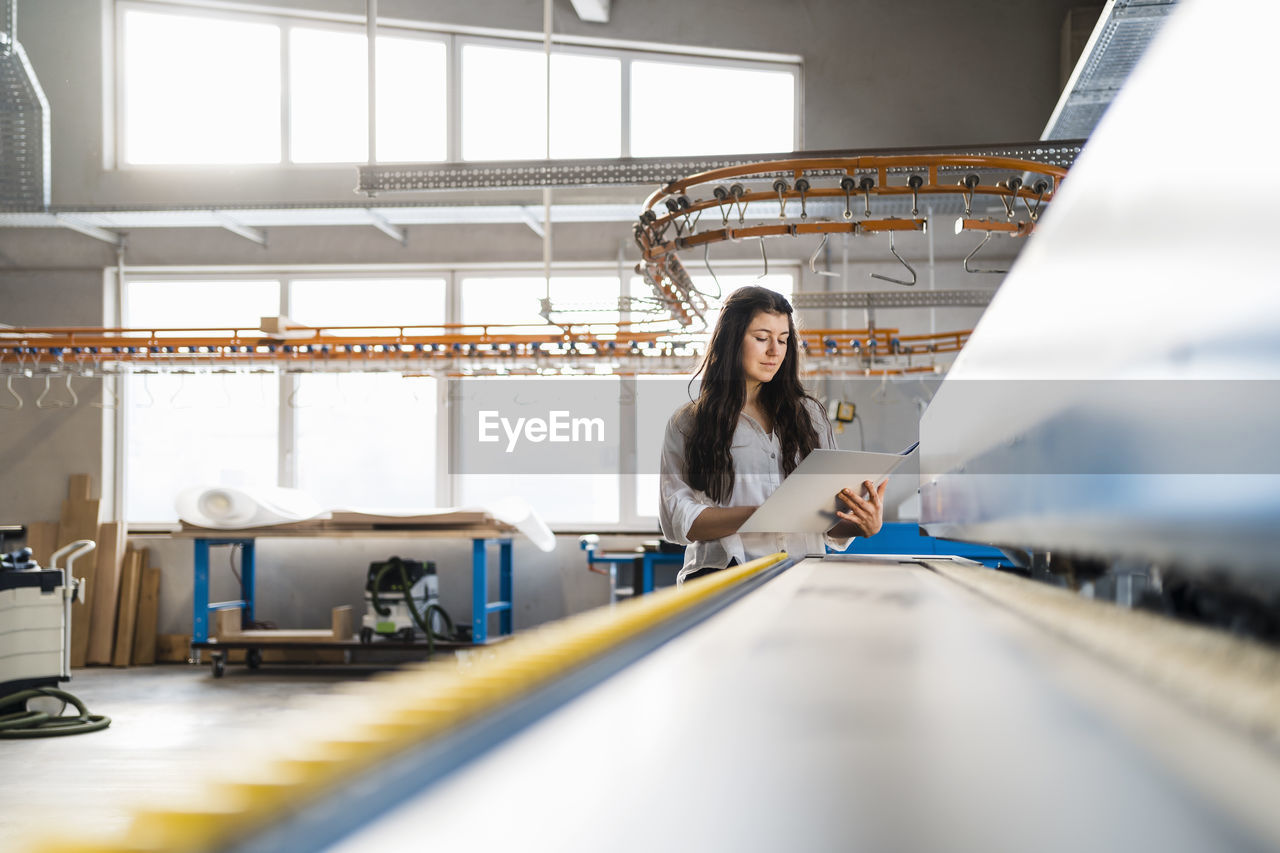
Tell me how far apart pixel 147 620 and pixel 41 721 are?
2.54 metres

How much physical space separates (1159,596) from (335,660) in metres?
6.14

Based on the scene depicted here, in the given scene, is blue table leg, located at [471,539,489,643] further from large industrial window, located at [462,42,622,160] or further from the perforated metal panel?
the perforated metal panel

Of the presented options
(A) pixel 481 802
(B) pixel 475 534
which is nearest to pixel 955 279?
(B) pixel 475 534

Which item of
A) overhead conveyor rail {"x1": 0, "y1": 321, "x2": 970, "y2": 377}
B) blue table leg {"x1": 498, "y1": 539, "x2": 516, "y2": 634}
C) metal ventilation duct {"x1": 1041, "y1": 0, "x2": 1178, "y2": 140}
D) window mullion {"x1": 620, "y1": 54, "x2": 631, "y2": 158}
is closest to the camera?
metal ventilation duct {"x1": 1041, "y1": 0, "x2": 1178, "y2": 140}

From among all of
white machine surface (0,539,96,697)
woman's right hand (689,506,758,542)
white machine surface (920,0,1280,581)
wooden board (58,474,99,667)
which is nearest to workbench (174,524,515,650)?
wooden board (58,474,99,667)

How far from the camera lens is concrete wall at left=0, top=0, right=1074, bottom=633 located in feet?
20.5

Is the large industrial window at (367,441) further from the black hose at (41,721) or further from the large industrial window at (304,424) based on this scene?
the black hose at (41,721)

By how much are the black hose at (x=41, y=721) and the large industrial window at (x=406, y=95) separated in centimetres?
380

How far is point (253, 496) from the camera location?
561 centimetres

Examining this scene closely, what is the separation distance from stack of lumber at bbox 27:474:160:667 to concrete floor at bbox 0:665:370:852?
9.0 inches

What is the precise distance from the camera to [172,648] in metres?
6.64

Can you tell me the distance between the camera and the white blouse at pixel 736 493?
1.81 meters

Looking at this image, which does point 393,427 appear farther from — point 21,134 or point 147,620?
point 21,134

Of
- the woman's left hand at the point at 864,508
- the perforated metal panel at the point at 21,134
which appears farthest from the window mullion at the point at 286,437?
the woman's left hand at the point at 864,508
